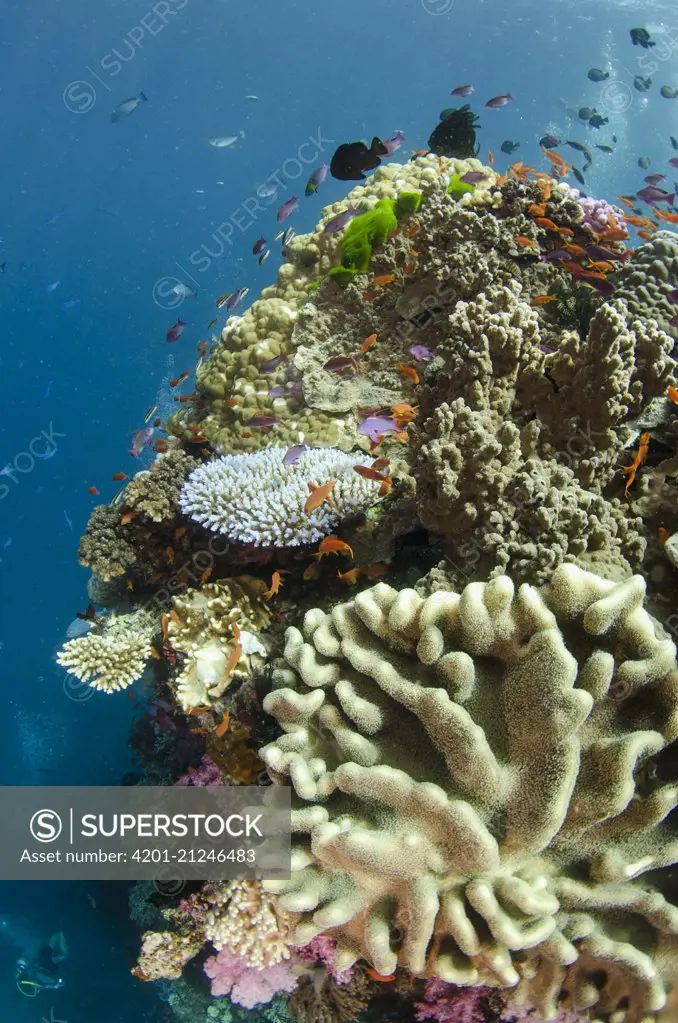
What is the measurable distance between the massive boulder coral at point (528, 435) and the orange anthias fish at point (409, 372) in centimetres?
111

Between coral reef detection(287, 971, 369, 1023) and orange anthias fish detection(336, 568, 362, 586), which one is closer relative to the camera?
coral reef detection(287, 971, 369, 1023)

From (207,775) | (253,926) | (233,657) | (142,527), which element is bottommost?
(253,926)

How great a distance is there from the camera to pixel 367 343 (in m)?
5.07

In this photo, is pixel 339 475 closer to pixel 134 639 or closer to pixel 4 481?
pixel 134 639

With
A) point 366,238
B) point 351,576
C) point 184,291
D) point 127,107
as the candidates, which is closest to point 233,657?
point 351,576

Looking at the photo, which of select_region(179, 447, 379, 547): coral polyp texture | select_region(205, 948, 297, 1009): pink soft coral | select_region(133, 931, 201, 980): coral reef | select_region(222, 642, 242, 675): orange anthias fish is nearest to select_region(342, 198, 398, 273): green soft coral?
select_region(179, 447, 379, 547): coral polyp texture

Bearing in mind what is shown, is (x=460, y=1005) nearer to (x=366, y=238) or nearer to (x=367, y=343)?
(x=367, y=343)

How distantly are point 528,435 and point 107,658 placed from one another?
3.86 meters

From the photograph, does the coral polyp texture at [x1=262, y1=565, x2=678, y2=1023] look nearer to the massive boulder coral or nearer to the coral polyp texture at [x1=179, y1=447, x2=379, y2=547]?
the massive boulder coral

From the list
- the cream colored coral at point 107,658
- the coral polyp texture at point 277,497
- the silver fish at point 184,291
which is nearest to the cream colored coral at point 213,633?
the coral polyp texture at point 277,497

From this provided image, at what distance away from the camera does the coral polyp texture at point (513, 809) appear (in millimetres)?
2182

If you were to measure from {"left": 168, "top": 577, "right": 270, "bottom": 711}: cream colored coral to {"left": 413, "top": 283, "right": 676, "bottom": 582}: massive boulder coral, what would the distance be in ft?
5.55

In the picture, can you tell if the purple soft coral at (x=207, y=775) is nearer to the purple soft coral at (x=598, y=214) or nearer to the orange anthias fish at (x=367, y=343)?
the orange anthias fish at (x=367, y=343)

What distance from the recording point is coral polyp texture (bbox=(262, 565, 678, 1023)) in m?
2.18
